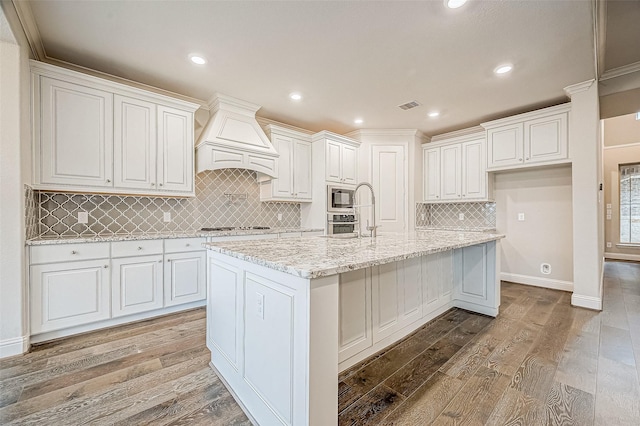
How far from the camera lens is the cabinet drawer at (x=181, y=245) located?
282 cm

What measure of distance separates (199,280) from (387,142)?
3613 millimetres

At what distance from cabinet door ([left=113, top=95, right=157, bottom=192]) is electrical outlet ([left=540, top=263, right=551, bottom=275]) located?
5.26m

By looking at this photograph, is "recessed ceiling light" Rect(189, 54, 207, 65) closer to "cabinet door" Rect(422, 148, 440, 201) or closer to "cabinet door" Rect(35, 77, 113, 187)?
"cabinet door" Rect(35, 77, 113, 187)

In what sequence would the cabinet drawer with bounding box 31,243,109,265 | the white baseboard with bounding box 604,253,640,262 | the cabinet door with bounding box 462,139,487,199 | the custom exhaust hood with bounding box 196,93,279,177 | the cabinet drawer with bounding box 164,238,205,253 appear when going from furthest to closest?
1. the white baseboard with bounding box 604,253,640,262
2. the cabinet door with bounding box 462,139,487,199
3. the custom exhaust hood with bounding box 196,93,279,177
4. the cabinet drawer with bounding box 164,238,205,253
5. the cabinet drawer with bounding box 31,243,109,265

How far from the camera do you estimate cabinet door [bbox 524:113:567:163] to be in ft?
11.1

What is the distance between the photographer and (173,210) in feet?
10.9

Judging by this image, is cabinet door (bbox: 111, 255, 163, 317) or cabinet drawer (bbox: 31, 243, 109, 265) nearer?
cabinet drawer (bbox: 31, 243, 109, 265)

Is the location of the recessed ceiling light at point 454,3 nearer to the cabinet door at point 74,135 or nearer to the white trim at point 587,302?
the cabinet door at point 74,135

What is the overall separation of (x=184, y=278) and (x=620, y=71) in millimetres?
5051

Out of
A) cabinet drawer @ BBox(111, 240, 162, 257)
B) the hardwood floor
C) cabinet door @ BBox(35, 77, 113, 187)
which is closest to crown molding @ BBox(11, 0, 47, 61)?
cabinet door @ BBox(35, 77, 113, 187)

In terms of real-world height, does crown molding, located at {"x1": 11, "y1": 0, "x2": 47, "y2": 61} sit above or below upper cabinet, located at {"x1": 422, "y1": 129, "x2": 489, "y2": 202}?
above

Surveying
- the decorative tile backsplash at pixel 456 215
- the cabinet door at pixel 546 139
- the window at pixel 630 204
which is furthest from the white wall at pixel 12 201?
the window at pixel 630 204

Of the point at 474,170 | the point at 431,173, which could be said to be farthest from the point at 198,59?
the point at 474,170

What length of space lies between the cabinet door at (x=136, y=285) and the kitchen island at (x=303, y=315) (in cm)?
117
